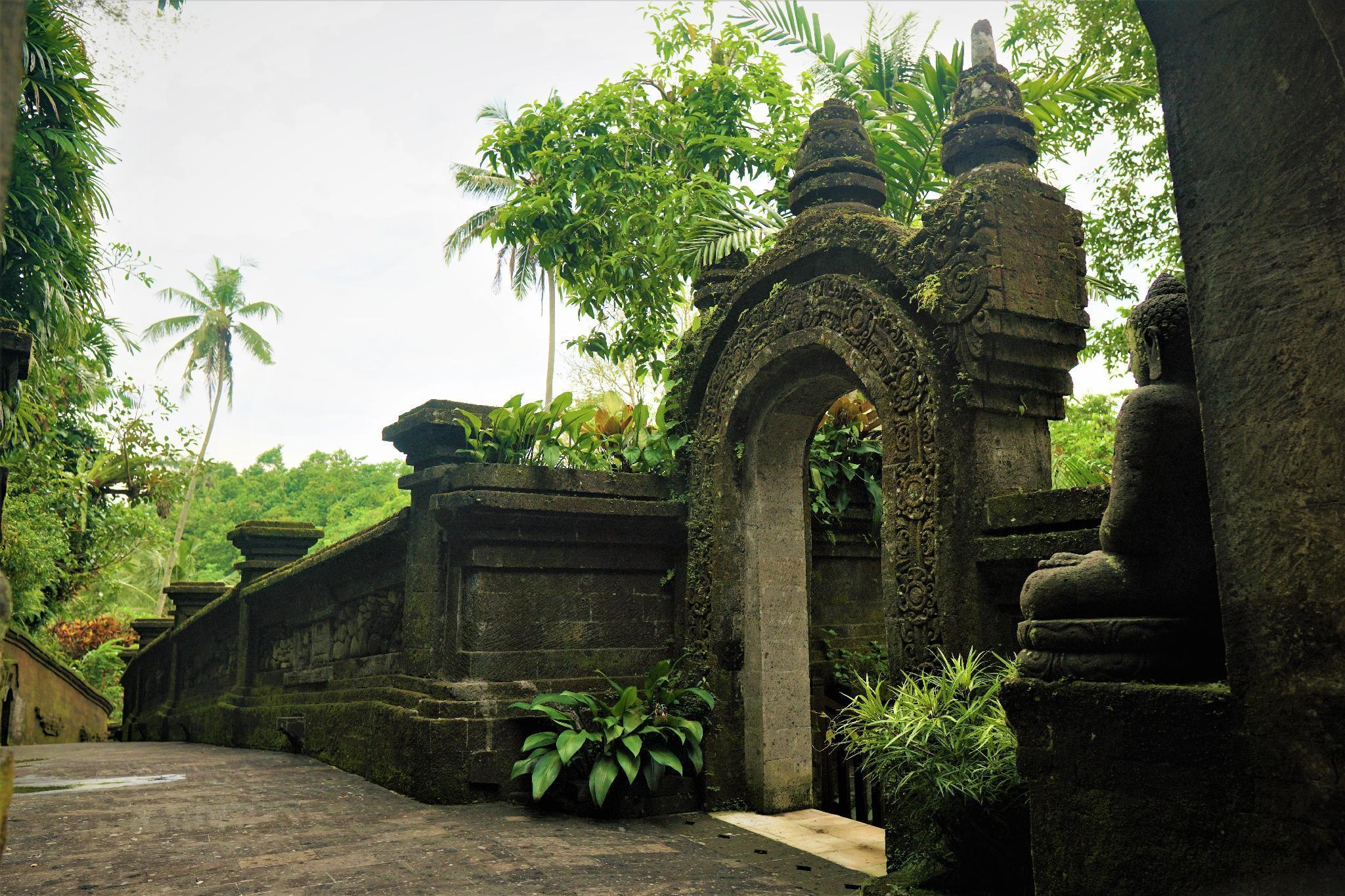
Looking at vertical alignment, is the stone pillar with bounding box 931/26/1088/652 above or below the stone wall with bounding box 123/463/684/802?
above

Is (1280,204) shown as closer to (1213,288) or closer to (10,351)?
(1213,288)

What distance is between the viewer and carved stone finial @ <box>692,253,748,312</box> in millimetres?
7051

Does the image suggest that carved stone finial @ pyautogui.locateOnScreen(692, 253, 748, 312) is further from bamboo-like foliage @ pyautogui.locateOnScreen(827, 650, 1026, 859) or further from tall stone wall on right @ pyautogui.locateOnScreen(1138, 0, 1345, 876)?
tall stone wall on right @ pyautogui.locateOnScreen(1138, 0, 1345, 876)

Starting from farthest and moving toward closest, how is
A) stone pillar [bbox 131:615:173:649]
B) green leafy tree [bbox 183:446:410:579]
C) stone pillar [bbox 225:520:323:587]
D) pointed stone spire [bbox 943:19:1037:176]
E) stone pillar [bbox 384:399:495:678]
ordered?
green leafy tree [bbox 183:446:410:579]
stone pillar [bbox 131:615:173:649]
stone pillar [bbox 225:520:323:587]
stone pillar [bbox 384:399:495:678]
pointed stone spire [bbox 943:19:1037:176]

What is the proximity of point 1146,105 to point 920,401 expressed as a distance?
978 cm

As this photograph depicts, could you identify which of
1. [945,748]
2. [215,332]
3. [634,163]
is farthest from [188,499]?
[945,748]

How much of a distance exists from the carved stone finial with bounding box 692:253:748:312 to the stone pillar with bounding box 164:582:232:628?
9.05 metres

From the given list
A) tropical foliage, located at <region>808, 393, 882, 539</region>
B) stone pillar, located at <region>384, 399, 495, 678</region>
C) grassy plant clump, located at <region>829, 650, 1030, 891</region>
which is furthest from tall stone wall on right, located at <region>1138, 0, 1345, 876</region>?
stone pillar, located at <region>384, 399, 495, 678</region>

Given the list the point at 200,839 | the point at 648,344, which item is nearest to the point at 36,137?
the point at 648,344

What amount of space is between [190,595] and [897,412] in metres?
11.5

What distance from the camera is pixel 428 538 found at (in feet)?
21.6

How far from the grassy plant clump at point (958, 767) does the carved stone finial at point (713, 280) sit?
140 inches

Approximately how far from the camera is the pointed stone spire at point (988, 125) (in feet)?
16.2

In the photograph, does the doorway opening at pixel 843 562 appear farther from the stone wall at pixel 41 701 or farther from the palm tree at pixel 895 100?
the stone wall at pixel 41 701
